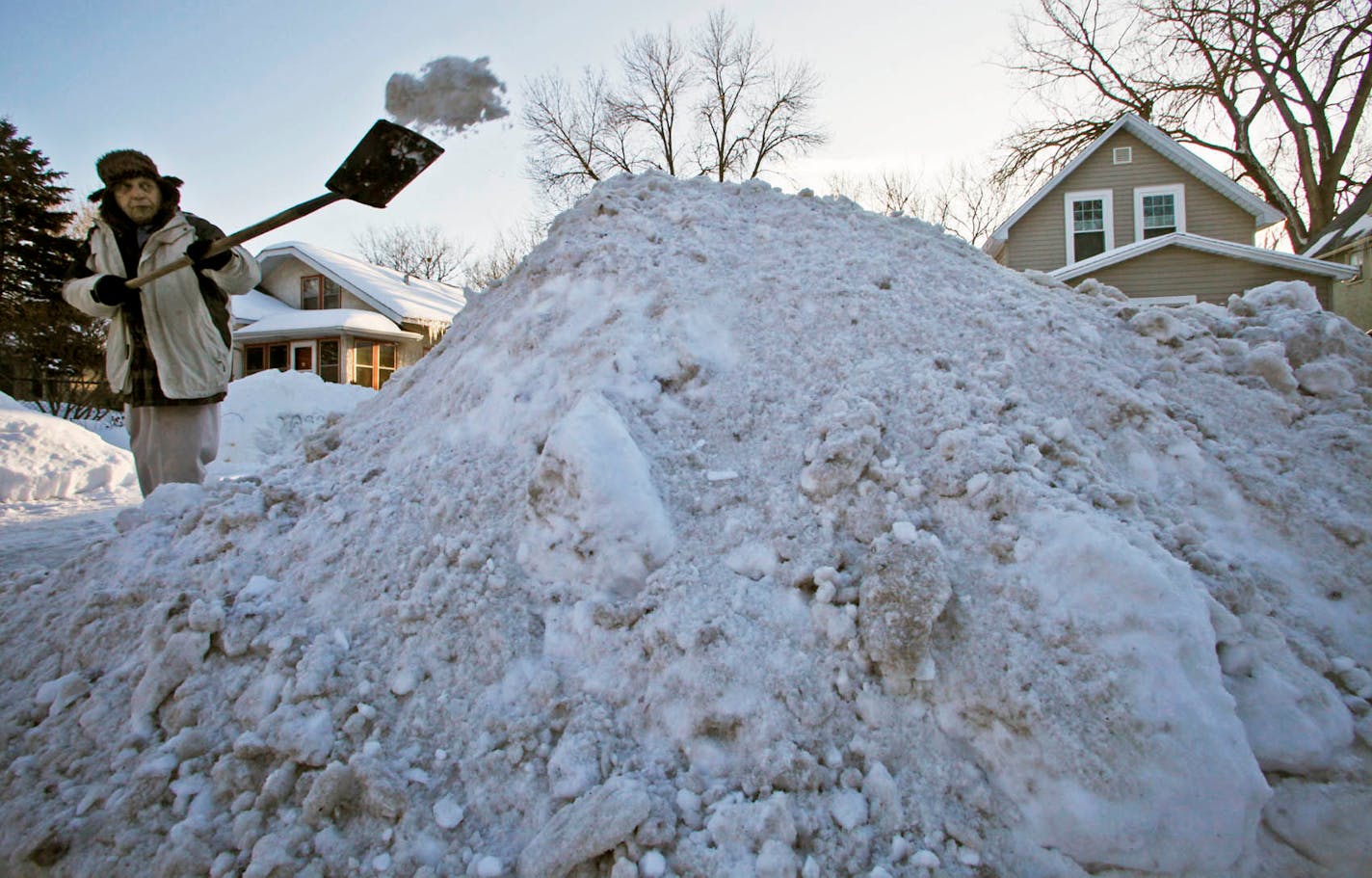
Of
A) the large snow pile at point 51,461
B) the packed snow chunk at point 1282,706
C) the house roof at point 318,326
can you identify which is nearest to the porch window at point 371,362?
the house roof at point 318,326

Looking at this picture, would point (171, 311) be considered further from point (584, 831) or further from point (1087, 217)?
point (1087, 217)

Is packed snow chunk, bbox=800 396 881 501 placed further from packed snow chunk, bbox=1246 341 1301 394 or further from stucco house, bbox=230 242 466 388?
stucco house, bbox=230 242 466 388

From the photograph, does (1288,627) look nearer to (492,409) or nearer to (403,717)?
(403,717)

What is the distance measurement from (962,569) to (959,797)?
574 millimetres

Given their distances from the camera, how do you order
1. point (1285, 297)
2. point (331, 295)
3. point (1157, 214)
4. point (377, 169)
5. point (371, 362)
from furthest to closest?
point (331, 295), point (371, 362), point (1157, 214), point (377, 169), point (1285, 297)

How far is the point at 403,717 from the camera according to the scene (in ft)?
5.99

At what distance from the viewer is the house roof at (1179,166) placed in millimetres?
12953

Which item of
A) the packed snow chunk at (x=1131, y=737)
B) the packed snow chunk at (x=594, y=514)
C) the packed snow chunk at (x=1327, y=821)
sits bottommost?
the packed snow chunk at (x=1327, y=821)

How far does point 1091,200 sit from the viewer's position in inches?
532

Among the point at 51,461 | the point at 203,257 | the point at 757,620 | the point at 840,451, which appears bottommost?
the point at 757,620

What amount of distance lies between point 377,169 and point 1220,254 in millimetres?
13793

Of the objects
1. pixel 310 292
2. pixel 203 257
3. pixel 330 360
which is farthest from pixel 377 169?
pixel 310 292

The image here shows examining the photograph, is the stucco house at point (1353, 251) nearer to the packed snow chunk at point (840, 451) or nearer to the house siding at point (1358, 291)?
the house siding at point (1358, 291)

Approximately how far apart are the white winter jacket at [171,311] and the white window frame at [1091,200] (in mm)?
14281
